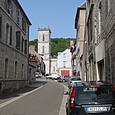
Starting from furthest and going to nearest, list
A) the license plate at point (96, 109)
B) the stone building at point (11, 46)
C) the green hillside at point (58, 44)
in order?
the green hillside at point (58, 44)
the stone building at point (11, 46)
the license plate at point (96, 109)

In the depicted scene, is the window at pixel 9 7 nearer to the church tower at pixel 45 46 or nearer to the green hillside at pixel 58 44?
the church tower at pixel 45 46

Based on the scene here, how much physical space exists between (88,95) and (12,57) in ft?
57.4

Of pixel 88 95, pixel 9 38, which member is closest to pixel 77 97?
pixel 88 95

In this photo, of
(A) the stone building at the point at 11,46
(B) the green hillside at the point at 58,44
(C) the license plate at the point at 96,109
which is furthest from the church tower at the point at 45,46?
(C) the license plate at the point at 96,109

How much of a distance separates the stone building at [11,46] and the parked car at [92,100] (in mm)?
13792

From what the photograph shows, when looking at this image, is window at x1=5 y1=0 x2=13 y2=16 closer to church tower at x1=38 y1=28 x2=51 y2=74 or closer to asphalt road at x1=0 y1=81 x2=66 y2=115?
asphalt road at x1=0 y1=81 x2=66 y2=115

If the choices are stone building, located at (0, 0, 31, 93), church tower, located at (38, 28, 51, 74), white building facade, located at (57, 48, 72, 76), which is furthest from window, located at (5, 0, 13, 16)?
church tower, located at (38, 28, 51, 74)

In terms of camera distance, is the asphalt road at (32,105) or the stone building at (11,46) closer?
the asphalt road at (32,105)

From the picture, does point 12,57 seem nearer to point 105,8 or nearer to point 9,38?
point 9,38

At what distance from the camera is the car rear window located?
711 centimetres

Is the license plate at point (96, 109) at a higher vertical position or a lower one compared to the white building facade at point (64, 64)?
lower

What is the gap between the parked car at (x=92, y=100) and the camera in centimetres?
691

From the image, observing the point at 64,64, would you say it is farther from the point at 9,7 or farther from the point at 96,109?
the point at 96,109

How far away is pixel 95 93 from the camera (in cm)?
718
